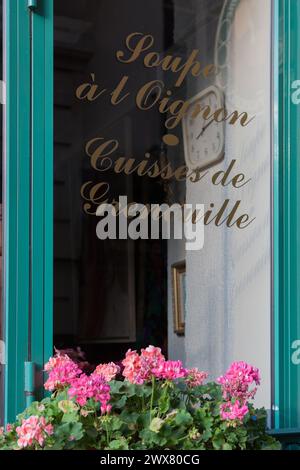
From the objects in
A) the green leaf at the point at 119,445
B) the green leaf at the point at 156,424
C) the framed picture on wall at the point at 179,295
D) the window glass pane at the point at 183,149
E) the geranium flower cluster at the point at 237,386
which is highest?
the window glass pane at the point at 183,149

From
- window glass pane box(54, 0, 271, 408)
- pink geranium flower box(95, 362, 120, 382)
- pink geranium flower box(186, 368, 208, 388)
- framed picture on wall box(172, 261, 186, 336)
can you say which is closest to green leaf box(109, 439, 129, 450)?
pink geranium flower box(95, 362, 120, 382)

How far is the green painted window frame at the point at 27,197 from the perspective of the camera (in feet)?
6.81

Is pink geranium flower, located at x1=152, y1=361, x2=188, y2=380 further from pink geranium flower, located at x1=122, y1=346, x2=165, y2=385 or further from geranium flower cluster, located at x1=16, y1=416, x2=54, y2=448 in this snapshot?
geranium flower cluster, located at x1=16, y1=416, x2=54, y2=448

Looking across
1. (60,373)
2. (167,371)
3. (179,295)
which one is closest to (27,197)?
(60,373)

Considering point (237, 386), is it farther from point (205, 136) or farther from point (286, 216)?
point (205, 136)

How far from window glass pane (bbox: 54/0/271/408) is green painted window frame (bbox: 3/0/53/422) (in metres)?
0.15

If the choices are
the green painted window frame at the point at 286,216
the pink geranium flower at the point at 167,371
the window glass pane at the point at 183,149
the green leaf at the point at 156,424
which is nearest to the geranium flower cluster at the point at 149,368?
the pink geranium flower at the point at 167,371

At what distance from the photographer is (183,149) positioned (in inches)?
104

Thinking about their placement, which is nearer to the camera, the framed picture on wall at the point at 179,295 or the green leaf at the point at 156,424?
the green leaf at the point at 156,424

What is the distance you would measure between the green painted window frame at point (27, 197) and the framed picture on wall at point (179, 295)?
0.89m

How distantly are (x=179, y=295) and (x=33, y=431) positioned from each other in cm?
135

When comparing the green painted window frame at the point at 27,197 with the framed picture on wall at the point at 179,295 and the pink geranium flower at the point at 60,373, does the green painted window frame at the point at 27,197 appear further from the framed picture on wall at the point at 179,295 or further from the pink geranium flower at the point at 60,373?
the framed picture on wall at the point at 179,295

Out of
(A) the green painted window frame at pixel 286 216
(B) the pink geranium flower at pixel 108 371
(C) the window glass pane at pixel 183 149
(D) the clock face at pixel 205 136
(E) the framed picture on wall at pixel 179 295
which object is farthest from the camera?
(E) the framed picture on wall at pixel 179 295
